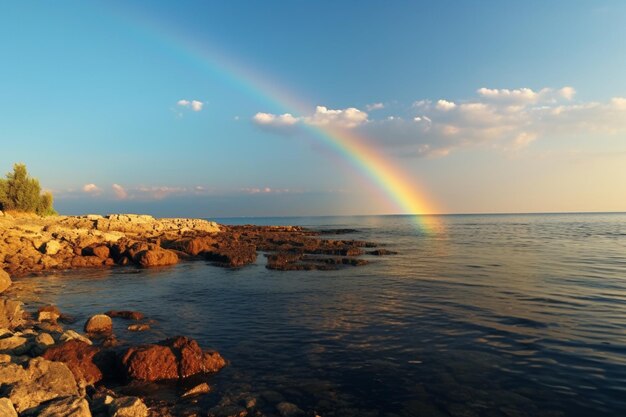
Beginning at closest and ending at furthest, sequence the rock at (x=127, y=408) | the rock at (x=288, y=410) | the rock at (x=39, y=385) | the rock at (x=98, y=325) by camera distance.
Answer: the rock at (x=39, y=385)
the rock at (x=127, y=408)
the rock at (x=288, y=410)
the rock at (x=98, y=325)

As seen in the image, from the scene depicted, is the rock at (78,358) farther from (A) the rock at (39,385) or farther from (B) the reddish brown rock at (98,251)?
(B) the reddish brown rock at (98,251)

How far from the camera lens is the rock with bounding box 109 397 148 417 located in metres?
6.93

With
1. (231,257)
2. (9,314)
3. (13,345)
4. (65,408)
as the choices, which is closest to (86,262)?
(231,257)

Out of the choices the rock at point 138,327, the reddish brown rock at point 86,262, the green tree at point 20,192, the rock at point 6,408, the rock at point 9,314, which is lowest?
the reddish brown rock at point 86,262

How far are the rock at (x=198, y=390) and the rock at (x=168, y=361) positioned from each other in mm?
993

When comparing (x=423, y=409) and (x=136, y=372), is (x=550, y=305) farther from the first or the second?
(x=136, y=372)

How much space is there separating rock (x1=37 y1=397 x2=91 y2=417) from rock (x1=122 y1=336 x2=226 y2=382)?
8.87 ft

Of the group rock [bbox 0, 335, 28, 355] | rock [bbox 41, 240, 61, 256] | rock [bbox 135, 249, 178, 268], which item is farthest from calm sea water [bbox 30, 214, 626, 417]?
rock [bbox 41, 240, 61, 256]

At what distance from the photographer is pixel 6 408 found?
590cm

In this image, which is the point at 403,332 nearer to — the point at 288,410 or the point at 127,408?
the point at 288,410

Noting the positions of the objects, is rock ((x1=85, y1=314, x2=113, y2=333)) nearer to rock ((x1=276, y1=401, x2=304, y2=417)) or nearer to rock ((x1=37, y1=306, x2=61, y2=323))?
rock ((x1=37, y1=306, x2=61, y2=323))

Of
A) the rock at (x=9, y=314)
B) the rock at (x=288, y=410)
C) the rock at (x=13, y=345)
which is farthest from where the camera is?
the rock at (x=9, y=314)

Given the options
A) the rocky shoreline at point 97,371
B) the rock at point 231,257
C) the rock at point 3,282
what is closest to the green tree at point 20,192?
the rock at point 231,257

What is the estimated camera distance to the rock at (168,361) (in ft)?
31.1
